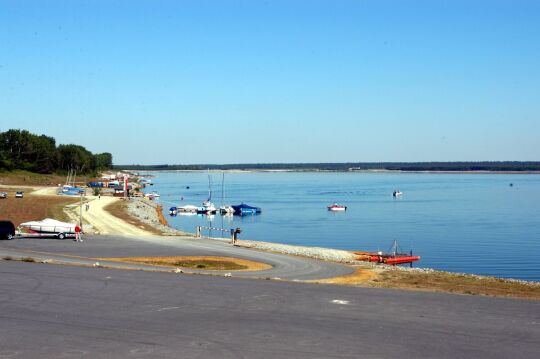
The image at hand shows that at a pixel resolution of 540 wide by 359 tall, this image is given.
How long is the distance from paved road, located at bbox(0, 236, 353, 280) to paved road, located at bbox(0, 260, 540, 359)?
22.0 ft

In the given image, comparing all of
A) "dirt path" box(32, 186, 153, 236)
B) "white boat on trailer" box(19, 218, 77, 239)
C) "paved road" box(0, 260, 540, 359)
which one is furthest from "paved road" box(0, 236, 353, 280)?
"dirt path" box(32, 186, 153, 236)

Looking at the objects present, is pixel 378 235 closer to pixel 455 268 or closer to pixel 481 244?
pixel 481 244

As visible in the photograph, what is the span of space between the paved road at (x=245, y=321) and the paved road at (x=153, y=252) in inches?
264

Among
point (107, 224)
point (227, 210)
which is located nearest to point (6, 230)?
point (107, 224)

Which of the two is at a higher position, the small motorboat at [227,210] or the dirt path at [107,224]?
the dirt path at [107,224]

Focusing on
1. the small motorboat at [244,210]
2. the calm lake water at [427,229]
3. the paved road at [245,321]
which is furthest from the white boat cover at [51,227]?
the small motorboat at [244,210]

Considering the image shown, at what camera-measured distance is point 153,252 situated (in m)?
45.0

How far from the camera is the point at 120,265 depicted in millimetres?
36594

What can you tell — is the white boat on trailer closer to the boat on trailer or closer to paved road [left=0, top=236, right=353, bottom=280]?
paved road [left=0, top=236, right=353, bottom=280]

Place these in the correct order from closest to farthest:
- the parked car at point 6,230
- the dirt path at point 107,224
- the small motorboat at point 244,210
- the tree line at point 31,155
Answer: the parked car at point 6,230, the dirt path at point 107,224, the small motorboat at point 244,210, the tree line at point 31,155

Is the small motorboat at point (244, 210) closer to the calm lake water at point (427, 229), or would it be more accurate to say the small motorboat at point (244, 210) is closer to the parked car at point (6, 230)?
the calm lake water at point (427, 229)

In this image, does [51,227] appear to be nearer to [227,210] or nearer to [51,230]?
[51,230]

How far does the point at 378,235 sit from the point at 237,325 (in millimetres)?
63437

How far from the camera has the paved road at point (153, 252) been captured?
1453 inches
